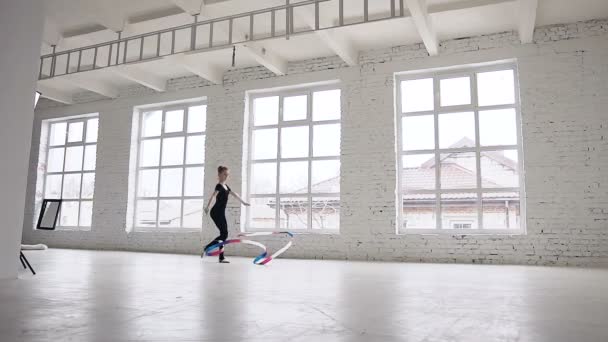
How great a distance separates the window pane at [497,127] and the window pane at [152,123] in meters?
7.01

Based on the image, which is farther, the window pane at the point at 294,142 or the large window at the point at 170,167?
the large window at the point at 170,167

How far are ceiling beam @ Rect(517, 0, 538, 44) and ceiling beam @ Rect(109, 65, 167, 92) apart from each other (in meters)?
6.98

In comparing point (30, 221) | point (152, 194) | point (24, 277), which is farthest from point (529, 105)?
point (30, 221)

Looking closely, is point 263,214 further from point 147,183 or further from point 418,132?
point 418,132

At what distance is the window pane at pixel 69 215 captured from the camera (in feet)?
36.7

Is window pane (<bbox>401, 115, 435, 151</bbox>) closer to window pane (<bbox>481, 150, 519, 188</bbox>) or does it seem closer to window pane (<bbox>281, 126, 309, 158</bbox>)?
window pane (<bbox>481, 150, 519, 188</bbox>)

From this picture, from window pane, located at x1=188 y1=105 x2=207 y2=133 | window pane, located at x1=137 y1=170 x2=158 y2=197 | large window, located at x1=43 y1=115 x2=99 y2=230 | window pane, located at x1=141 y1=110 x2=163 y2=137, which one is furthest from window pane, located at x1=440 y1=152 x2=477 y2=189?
large window, located at x1=43 y1=115 x2=99 y2=230

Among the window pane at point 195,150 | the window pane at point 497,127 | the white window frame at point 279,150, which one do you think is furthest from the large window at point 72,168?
the window pane at point 497,127

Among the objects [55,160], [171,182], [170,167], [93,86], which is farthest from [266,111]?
[55,160]

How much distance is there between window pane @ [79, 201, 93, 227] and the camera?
10.9 m

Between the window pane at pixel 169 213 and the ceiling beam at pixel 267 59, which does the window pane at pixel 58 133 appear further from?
the ceiling beam at pixel 267 59

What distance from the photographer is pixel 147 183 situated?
1043 cm

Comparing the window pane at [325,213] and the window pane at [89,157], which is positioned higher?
the window pane at [89,157]

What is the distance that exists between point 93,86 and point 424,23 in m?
7.51
